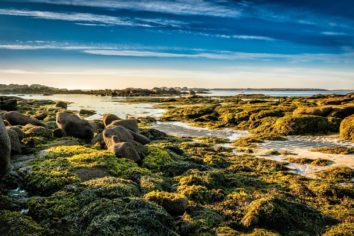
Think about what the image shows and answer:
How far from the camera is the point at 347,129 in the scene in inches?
948

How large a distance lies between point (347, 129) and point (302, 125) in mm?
3510

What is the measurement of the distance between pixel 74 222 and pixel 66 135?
12.2m

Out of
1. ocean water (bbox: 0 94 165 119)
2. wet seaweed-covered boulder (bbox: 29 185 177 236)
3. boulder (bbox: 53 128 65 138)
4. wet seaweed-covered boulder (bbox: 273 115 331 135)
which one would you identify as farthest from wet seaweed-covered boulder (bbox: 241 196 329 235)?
ocean water (bbox: 0 94 165 119)

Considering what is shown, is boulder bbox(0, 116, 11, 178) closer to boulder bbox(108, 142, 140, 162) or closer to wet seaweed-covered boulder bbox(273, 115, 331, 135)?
boulder bbox(108, 142, 140, 162)

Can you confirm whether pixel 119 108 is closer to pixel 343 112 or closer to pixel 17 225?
pixel 343 112

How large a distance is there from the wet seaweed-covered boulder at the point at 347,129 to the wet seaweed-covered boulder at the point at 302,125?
1682mm

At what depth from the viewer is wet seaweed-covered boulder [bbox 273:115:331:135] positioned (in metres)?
26.5

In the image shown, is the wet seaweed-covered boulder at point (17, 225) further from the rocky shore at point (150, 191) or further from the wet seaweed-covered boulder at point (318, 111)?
the wet seaweed-covered boulder at point (318, 111)

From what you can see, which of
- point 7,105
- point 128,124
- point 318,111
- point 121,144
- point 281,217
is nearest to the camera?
point 281,217

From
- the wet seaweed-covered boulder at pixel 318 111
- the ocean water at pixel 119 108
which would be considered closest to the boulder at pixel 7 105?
the ocean water at pixel 119 108

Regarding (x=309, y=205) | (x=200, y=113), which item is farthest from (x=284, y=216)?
(x=200, y=113)

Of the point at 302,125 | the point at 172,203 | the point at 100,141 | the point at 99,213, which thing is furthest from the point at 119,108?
the point at 99,213

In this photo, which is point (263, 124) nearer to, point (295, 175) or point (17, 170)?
point (295, 175)

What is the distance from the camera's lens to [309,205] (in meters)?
10.8
